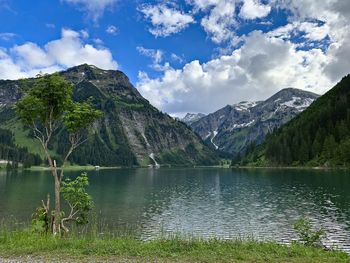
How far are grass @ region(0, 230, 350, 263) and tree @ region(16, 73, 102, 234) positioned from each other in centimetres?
828

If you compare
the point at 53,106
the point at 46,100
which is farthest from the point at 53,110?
the point at 46,100

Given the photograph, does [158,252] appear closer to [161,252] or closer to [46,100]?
[161,252]

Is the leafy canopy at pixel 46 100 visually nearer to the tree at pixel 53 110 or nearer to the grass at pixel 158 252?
the tree at pixel 53 110

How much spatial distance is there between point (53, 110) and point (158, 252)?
1939cm

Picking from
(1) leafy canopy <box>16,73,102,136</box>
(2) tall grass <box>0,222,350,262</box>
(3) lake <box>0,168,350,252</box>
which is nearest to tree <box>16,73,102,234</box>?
(1) leafy canopy <box>16,73,102,136</box>

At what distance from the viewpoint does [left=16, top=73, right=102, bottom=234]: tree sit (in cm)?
3325

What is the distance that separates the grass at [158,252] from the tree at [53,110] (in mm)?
8283

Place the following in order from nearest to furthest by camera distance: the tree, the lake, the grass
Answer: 1. the grass
2. the tree
3. the lake

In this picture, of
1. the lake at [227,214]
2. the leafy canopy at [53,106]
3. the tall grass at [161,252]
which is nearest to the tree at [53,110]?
the leafy canopy at [53,106]

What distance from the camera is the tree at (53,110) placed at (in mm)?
33250

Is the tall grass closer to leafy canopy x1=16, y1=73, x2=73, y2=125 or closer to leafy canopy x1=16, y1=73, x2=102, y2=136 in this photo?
leafy canopy x1=16, y1=73, x2=102, y2=136

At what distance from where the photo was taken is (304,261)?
2080 centimetres

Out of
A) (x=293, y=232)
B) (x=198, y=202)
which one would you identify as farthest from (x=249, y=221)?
(x=198, y=202)

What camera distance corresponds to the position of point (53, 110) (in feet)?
115
